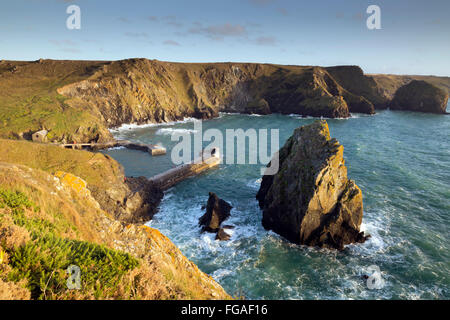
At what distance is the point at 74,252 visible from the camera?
6504 mm

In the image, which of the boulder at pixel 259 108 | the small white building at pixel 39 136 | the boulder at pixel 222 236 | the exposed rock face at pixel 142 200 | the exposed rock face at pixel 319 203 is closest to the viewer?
the exposed rock face at pixel 319 203

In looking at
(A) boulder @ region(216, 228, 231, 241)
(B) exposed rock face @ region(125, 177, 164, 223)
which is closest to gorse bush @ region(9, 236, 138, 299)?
(A) boulder @ region(216, 228, 231, 241)

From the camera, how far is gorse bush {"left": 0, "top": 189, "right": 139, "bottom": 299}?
17.5 ft

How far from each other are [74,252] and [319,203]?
73.3 feet

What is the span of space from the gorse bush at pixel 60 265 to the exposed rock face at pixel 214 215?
68.7 ft

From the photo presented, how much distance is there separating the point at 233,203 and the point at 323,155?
1382 cm

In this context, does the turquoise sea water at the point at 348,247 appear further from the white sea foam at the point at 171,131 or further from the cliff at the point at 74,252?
the white sea foam at the point at 171,131

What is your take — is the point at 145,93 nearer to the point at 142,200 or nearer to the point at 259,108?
the point at 259,108

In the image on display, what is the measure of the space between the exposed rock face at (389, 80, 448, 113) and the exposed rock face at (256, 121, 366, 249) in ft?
415

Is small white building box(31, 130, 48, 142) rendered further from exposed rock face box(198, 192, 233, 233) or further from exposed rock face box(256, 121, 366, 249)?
exposed rock face box(256, 121, 366, 249)

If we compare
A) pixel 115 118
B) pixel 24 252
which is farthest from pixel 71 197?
pixel 115 118

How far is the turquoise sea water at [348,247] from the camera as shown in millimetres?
19609

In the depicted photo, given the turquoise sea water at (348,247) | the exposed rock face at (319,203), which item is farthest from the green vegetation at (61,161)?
the exposed rock face at (319,203)

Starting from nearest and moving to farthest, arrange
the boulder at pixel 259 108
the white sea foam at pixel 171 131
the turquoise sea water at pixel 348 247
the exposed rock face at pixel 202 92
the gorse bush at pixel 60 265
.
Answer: the gorse bush at pixel 60 265 < the turquoise sea water at pixel 348 247 < the white sea foam at pixel 171 131 < the exposed rock face at pixel 202 92 < the boulder at pixel 259 108
